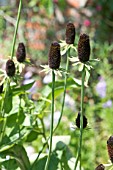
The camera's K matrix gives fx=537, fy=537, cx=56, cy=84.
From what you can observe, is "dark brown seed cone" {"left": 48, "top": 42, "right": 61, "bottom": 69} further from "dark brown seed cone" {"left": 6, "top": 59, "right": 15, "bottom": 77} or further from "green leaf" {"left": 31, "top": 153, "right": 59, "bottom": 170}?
"green leaf" {"left": 31, "top": 153, "right": 59, "bottom": 170}

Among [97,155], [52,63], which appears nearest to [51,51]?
[52,63]

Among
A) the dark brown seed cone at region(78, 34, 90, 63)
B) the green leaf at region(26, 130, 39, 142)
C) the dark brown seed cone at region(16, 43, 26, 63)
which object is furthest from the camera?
the green leaf at region(26, 130, 39, 142)

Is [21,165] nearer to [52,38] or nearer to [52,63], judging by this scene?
[52,63]

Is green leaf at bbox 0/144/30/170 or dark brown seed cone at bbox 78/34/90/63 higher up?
dark brown seed cone at bbox 78/34/90/63

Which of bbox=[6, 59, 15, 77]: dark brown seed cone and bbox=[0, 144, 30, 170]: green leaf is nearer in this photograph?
bbox=[6, 59, 15, 77]: dark brown seed cone

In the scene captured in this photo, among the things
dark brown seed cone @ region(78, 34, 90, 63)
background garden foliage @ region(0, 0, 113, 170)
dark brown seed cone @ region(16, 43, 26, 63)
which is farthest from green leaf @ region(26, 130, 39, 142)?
dark brown seed cone @ region(78, 34, 90, 63)

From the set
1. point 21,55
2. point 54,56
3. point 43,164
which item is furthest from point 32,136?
point 54,56

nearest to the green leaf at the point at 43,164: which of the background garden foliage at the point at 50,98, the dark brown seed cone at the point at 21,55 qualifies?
the background garden foliage at the point at 50,98

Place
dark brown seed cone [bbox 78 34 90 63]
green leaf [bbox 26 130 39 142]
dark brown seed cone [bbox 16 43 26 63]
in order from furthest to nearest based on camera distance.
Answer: green leaf [bbox 26 130 39 142] < dark brown seed cone [bbox 16 43 26 63] < dark brown seed cone [bbox 78 34 90 63]
